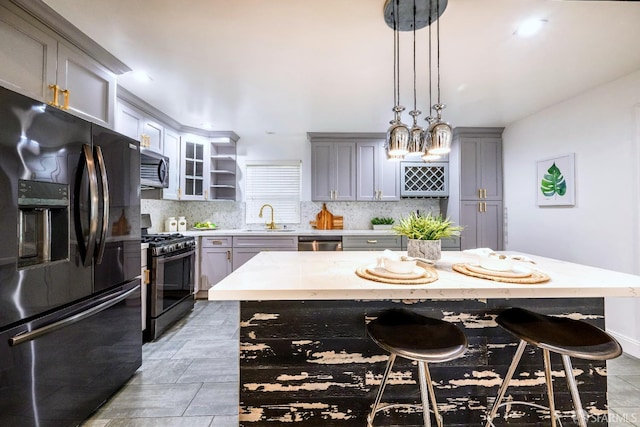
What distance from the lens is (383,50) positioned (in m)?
1.96

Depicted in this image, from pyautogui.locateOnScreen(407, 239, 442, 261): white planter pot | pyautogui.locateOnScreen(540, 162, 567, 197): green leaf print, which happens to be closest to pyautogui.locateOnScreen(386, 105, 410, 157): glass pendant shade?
pyautogui.locateOnScreen(407, 239, 442, 261): white planter pot

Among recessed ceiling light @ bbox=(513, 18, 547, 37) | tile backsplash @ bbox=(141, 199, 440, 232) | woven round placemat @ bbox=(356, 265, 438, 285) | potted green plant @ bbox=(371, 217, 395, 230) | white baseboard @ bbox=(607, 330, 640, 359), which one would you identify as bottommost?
white baseboard @ bbox=(607, 330, 640, 359)

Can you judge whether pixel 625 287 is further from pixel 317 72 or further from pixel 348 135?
pixel 348 135

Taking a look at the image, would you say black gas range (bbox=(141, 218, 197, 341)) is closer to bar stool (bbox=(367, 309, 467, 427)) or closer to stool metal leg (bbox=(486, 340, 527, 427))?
bar stool (bbox=(367, 309, 467, 427))

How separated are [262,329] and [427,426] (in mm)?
803

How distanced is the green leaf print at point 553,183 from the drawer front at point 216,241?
3.93m

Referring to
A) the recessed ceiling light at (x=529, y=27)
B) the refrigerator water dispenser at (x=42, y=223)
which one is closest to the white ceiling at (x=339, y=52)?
the recessed ceiling light at (x=529, y=27)

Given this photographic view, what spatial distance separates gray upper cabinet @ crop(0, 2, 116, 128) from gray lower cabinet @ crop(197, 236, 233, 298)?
199 cm

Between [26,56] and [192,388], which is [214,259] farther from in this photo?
[26,56]

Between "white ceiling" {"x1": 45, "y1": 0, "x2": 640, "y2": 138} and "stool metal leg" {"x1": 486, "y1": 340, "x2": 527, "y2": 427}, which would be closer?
"stool metal leg" {"x1": 486, "y1": 340, "x2": 527, "y2": 427}

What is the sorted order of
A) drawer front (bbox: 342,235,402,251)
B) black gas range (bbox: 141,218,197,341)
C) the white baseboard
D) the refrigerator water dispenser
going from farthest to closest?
drawer front (bbox: 342,235,402,251) < black gas range (bbox: 141,218,197,341) < the white baseboard < the refrigerator water dispenser

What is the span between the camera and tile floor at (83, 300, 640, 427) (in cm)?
161

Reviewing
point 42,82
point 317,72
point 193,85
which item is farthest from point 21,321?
point 317,72

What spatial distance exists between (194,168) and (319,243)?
2073mm
